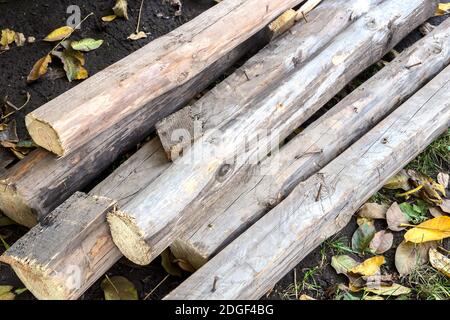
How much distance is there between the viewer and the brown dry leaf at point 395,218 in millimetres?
3381

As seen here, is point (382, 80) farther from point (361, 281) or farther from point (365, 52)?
point (361, 281)

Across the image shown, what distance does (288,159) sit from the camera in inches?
129

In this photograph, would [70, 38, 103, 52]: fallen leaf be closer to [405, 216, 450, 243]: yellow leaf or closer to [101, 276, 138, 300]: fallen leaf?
[101, 276, 138, 300]: fallen leaf

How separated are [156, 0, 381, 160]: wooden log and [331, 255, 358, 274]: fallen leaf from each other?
0.86 meters

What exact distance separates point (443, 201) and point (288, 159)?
2.94 feet

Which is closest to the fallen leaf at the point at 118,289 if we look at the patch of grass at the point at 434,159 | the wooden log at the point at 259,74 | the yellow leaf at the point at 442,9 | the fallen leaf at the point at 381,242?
the wooden log at the point at 259,74

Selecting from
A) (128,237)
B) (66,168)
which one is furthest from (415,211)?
(66,168)

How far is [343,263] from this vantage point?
322 cm

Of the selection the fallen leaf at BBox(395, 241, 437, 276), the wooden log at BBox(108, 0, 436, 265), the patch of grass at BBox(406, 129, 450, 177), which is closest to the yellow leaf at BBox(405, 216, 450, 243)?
the fallen leaf at BBox(395, 241, 437, 276)

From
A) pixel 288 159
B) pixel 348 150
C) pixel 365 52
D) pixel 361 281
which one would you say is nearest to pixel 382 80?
pixel 365 52

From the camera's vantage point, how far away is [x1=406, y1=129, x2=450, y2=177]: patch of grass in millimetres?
3681

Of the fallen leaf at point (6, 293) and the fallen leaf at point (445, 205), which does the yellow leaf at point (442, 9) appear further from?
the fallen leaf at point (6, 293)

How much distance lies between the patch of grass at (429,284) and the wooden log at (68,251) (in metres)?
1.39

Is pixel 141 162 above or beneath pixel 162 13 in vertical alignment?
beneath
